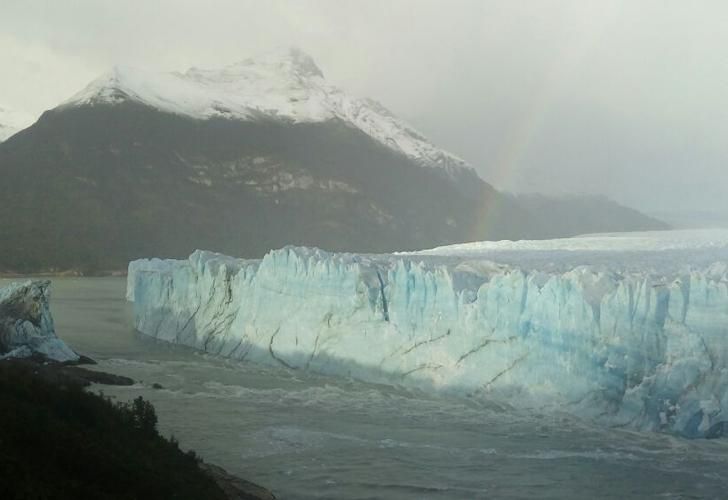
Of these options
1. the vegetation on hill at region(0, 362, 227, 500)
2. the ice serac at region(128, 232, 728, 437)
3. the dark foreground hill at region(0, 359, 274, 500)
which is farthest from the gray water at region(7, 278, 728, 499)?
the vegetation on hill at region(0, 362, 227, 500)

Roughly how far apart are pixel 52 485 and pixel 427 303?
34.8ft

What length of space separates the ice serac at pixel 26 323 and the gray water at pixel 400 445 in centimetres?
218

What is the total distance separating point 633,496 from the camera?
9.83m

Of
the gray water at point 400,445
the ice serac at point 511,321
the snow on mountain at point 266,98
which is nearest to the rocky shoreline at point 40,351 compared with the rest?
the gray water at point 400,445

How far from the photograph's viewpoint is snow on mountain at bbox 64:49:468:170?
245 feet

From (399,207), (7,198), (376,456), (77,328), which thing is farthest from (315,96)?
(376,456)

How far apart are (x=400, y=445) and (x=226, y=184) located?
58896mm

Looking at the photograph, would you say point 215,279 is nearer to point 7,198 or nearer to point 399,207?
point 7,198

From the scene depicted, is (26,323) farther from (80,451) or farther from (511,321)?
(80,451)

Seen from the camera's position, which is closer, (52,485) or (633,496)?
(52,485)

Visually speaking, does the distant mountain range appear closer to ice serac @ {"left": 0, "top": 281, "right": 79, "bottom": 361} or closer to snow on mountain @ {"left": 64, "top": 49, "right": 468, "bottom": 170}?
snow on mountain @ {"left": 64, "top": 49, "right": 468, "bottom": 170}

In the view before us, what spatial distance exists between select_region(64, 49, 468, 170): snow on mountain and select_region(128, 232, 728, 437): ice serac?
57117 mm

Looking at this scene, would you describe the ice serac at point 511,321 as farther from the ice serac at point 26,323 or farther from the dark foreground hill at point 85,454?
the dark foreground hill at point 85,454

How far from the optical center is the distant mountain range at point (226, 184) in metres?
58.7
